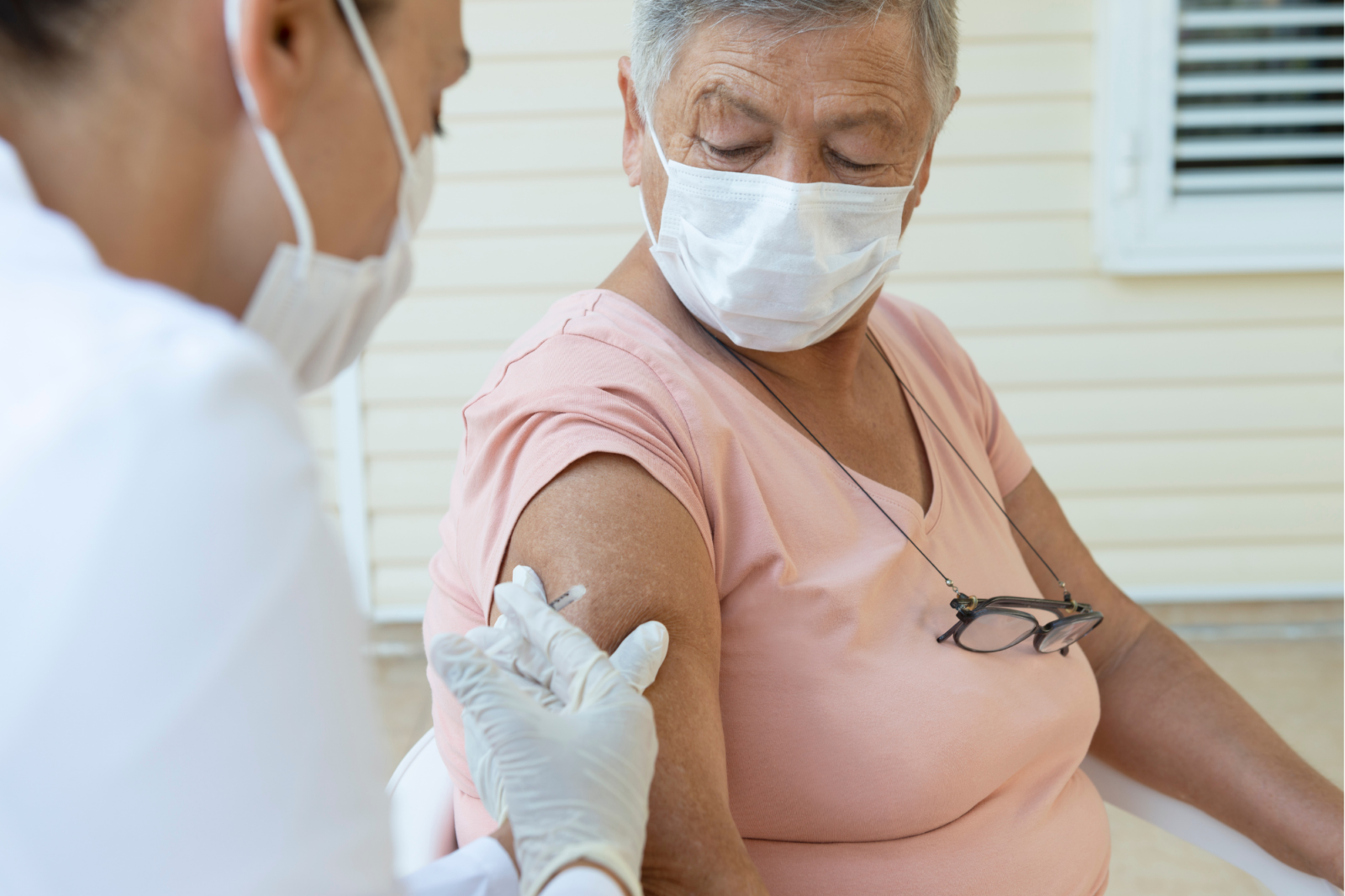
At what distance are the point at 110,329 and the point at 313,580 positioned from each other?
0.15 m

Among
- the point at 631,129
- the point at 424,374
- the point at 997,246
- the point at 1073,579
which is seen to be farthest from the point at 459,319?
the point at 1073,579

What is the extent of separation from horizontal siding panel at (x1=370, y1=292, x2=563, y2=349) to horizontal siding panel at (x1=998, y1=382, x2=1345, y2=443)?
5.23 feet

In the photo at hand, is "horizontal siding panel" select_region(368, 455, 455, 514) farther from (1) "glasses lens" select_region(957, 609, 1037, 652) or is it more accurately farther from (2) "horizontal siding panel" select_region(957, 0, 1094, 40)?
(1) "glasses lens" select_region(957, 609, 1037, 652)

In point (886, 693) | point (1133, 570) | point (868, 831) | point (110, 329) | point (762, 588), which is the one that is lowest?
point (1133, 570)

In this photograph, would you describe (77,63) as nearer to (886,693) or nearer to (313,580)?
(313,580)

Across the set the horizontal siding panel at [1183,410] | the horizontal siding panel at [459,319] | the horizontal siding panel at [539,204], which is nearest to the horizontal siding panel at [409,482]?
the horizontal siding panel at [459,319]

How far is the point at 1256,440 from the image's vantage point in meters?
3.48

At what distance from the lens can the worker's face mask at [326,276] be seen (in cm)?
69

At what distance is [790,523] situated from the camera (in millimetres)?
1195

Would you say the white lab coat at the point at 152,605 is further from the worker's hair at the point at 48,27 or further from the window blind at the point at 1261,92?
the window blind at the point at 1261,92

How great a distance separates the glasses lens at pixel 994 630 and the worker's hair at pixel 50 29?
1025mm

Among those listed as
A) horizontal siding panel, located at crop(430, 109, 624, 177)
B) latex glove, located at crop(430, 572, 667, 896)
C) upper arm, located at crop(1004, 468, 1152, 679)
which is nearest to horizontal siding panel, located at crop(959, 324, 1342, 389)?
horizontal siding panel, located at crop(430, 109, 624, 177)

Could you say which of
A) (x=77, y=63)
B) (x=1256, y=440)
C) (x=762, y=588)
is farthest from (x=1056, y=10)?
(x=77, y=63)

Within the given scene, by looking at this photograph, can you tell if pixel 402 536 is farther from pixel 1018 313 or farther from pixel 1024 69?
pixel 1024 69
